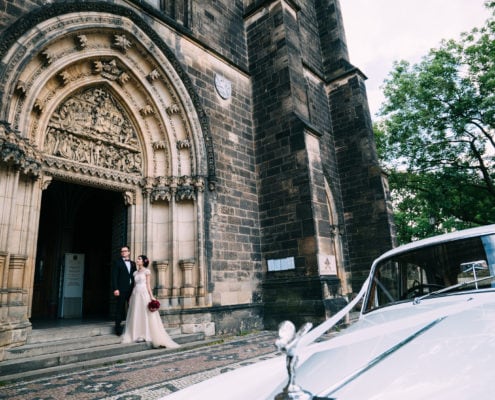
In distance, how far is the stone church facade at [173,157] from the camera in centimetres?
553

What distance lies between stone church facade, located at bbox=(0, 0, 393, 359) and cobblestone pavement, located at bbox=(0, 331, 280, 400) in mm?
1328

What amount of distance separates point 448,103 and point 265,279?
13.0 m

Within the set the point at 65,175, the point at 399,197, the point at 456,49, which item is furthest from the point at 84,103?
the point at 399,197

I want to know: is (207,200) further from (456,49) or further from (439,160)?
(456,49)

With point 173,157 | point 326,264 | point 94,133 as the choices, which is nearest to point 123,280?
point 173,157

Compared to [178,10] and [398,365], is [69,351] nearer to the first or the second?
[398,365]

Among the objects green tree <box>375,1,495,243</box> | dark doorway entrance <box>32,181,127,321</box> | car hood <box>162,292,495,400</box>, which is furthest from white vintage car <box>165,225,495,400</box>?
green tree <box>375,1,495,243</box>

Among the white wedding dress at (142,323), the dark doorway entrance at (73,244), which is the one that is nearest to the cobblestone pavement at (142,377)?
the white wedding dress at (142,323)

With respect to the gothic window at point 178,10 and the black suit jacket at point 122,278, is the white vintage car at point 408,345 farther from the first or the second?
the gothic window at point 178,10

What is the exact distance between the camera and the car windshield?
220 cm

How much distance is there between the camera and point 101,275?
1206 cm

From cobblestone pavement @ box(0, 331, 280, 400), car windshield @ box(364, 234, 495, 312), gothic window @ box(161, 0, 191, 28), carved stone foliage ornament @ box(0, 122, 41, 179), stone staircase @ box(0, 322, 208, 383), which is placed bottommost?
cobblestone pavement @ box(0, 331, 280, 400)

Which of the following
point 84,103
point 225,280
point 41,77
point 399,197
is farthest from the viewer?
point 399,197

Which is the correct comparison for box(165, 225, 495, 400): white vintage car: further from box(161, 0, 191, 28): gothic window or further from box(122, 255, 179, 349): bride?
box(161, 0, 191, 28): gothic window
